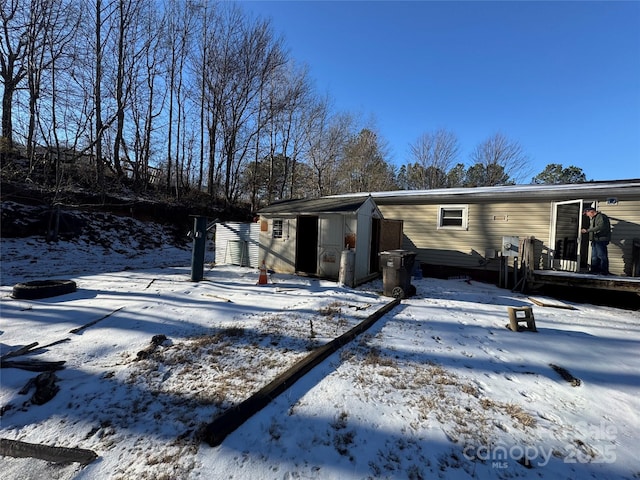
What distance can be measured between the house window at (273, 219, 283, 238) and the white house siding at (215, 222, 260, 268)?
743 millimetres

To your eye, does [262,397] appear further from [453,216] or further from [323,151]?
[323,151]

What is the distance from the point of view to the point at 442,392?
2.90 m

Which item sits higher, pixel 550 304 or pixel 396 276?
pixel 396 276

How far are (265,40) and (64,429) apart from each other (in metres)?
25.9

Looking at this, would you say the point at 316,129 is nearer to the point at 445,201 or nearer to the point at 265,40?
the point at 265,40

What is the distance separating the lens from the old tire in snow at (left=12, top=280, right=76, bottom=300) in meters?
5.37

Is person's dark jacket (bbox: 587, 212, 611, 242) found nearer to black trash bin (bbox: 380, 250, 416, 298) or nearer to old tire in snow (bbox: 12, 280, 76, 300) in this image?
black trash bin (bbox: 380, 250, 416, 298)

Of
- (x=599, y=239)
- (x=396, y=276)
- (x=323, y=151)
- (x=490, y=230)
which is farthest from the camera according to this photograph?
(x=323, y=151)

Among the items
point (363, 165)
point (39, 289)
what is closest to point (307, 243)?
point (39, 289)

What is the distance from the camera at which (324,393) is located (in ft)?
9.29

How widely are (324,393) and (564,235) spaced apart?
33.5 feet

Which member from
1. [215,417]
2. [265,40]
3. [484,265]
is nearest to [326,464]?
→ [215,417]

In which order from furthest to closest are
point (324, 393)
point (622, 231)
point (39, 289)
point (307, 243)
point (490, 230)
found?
point (307, 243)
point (490, 230)
point (622, 231)
point (39, 289)
point (324, 393)

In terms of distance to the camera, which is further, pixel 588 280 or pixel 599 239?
pixel 599 239
